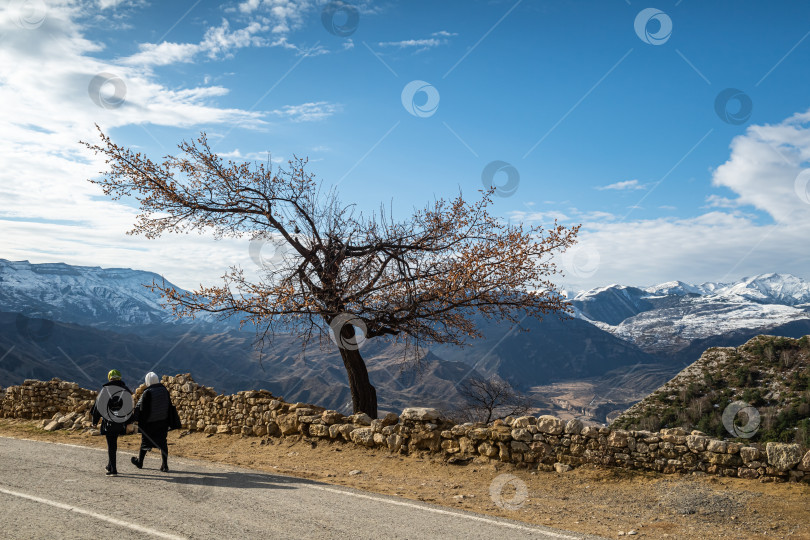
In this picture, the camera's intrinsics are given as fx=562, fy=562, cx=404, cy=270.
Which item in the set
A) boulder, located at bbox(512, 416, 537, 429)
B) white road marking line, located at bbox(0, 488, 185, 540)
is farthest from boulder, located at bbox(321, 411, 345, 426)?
white road marking line, located at bbox(0, 488, 185, 540)

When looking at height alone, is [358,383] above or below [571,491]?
above

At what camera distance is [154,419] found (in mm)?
11289

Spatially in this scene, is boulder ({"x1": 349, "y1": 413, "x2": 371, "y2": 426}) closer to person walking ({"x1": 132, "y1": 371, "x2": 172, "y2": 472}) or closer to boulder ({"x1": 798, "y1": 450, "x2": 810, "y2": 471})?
person walking ({"x1": 132, "y1": 371, "x2": 172, "y2": 472})

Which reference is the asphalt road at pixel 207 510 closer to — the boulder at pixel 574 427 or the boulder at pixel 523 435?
the boulder at pixel 523 435

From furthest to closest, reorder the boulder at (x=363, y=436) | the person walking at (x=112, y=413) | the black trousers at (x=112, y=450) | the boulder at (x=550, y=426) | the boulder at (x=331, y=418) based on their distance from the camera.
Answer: the boulder at (x=331, y=418) → the boulder at (x=363, y=436) → the boulder at (x=550, y=426) → the person walking at (x=112, y=413) → the black trousers at (x=112, y=450)

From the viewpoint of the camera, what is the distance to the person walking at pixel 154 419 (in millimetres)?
11266

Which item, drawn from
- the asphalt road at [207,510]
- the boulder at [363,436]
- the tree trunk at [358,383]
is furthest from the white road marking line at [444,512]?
the tree trunk at [358,383]

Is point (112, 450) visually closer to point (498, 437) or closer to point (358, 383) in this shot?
point (358, 383)

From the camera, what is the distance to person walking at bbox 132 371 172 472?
11266 mm

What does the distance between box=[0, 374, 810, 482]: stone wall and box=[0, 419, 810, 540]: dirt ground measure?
0.87ft

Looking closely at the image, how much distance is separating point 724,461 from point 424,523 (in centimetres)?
617

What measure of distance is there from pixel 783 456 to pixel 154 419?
11.8m

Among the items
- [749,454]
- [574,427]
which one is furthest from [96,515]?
[749,454]

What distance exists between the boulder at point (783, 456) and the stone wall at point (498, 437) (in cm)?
1
